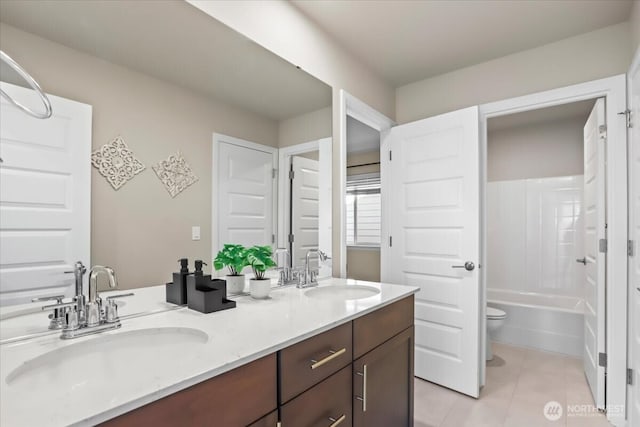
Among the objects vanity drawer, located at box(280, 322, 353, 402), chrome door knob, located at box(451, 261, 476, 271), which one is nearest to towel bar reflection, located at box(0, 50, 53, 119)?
vanity drawer, located at box(280, 322, 353, 402)

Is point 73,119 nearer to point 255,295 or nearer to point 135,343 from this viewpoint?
point 135,343

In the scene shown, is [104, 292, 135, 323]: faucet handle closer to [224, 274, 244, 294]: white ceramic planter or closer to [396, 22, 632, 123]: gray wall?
[224, 274, 244, 294]: white ceramic planter

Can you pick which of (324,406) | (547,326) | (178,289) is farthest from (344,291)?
(547,326)

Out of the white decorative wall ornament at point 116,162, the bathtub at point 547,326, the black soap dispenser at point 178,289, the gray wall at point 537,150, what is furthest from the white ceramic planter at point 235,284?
the gray wall at point 537,150

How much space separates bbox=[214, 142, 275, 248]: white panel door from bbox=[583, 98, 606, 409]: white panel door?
201 centimetres

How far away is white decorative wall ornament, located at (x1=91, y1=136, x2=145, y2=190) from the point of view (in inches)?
43.7

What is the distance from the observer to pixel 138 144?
1.21m

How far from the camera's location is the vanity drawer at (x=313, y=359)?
972 millimetres

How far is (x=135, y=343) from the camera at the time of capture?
1015 millimetres

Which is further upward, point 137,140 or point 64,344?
point 137,140

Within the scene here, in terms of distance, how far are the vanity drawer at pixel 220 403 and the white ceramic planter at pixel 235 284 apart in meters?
0.67

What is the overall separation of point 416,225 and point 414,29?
1.34 metres

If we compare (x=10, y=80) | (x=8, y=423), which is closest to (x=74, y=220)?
(x=10, y=80)

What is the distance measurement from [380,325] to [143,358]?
91 centimetres
